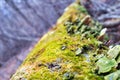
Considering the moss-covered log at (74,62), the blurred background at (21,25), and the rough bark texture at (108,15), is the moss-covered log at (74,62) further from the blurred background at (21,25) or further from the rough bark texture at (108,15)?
the blurred background at (21,25)

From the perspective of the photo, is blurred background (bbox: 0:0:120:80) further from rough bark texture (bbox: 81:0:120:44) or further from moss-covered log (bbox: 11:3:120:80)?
moss-covered log (bbox: 11:3:120:80)

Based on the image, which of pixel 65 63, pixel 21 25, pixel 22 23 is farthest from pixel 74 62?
pixel 22 23

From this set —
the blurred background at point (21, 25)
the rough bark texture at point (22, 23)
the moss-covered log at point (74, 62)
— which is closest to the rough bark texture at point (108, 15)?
the blurred background at point (21, 25)

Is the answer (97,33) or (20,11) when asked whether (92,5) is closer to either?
(97,33)

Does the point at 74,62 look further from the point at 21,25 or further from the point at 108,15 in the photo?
the point at 21,25

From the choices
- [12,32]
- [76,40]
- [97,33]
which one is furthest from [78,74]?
[12,32]

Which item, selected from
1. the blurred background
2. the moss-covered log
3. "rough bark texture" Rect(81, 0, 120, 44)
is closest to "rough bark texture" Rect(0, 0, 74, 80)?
the blurred background

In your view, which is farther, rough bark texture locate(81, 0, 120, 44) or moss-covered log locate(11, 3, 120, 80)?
rough bark texture locate(81, 0, 120, 44)

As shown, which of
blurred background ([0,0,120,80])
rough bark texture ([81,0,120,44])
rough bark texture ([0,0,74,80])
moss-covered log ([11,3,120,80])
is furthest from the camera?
rough bark texture ([0,0,74,80])

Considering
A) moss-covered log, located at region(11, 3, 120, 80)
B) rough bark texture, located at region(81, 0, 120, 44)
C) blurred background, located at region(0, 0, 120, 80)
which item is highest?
blurred background, located at region(0, 0, 120, 80)

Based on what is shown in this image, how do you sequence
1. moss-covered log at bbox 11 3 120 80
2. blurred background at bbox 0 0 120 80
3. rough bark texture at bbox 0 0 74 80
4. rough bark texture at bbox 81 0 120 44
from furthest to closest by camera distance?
1. rough bark texture at bbox 0 0 74 80
2. blurred background at bbox 0 0 120 80
3. rough bark texture at bbox 81 0 120 44
4. moss-covered log at bbox 11 3 120 80
